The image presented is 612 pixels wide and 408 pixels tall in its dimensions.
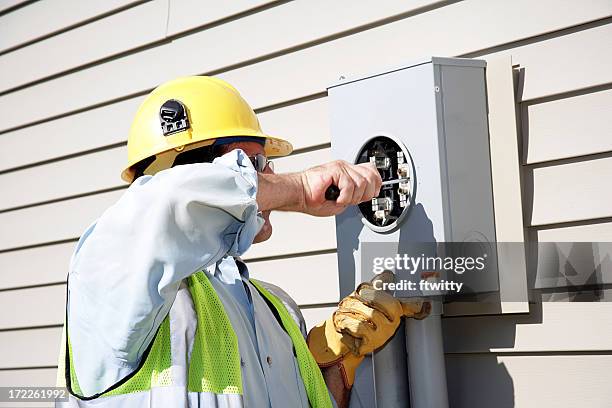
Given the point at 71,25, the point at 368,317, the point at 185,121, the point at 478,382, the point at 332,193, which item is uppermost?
the point at 71,25

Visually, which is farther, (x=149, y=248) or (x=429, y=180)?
(x=429, y=180)

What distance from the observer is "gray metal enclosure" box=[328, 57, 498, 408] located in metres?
2.30

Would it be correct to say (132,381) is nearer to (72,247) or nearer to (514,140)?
(514,140)

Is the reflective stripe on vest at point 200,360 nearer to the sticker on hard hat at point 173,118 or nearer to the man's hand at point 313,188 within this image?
the man's hand at point 313,188

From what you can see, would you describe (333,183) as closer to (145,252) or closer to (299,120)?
(145,252)

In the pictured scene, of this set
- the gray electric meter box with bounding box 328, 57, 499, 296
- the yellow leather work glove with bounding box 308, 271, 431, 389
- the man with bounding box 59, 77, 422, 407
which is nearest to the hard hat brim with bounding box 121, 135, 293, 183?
the man with bounding box 59, 77, 422, 407

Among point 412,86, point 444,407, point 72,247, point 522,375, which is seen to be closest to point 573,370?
point 522,375

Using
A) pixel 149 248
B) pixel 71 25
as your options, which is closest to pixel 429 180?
pixel 149 248

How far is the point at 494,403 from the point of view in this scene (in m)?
2.46

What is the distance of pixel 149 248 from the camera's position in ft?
5.21

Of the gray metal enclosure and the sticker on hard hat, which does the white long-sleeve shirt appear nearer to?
the sticker on hard hat

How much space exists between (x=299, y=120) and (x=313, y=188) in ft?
4.19

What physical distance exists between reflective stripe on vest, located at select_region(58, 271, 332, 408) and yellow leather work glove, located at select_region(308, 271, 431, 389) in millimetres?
447

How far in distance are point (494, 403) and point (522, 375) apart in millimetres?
129
